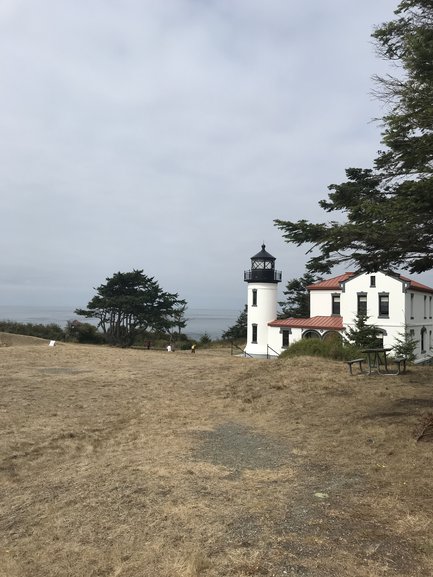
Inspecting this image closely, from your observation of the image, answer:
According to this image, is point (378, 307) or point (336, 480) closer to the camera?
point (336, 480)

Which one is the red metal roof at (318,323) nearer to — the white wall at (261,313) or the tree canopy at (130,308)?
the white wall at (261,313)

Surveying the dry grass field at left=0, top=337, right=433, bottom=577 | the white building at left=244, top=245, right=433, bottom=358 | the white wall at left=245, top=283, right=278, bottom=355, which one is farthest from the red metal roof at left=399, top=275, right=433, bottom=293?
the dry grass field at left=0, top=337, right=433, bottom=577

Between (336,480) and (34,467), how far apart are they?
11.3 feet

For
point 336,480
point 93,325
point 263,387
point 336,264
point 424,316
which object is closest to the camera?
point 336,480

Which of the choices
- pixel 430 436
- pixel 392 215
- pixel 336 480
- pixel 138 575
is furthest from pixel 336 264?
pixel 138 575

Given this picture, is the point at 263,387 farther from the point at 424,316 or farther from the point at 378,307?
the point at 424,316

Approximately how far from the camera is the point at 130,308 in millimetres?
38344

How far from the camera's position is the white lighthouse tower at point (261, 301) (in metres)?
37.3

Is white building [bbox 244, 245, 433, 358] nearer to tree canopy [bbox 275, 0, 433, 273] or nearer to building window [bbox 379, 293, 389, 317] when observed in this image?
building window [bbox 379, 293, 389, 317]

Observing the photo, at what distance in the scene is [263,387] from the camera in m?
10.8

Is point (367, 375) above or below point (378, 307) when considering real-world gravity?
below

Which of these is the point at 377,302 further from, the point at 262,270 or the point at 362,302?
the point at 262,270

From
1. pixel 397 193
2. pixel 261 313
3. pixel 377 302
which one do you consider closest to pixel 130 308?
pixel 261 313

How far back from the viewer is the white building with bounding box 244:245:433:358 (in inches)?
1286
